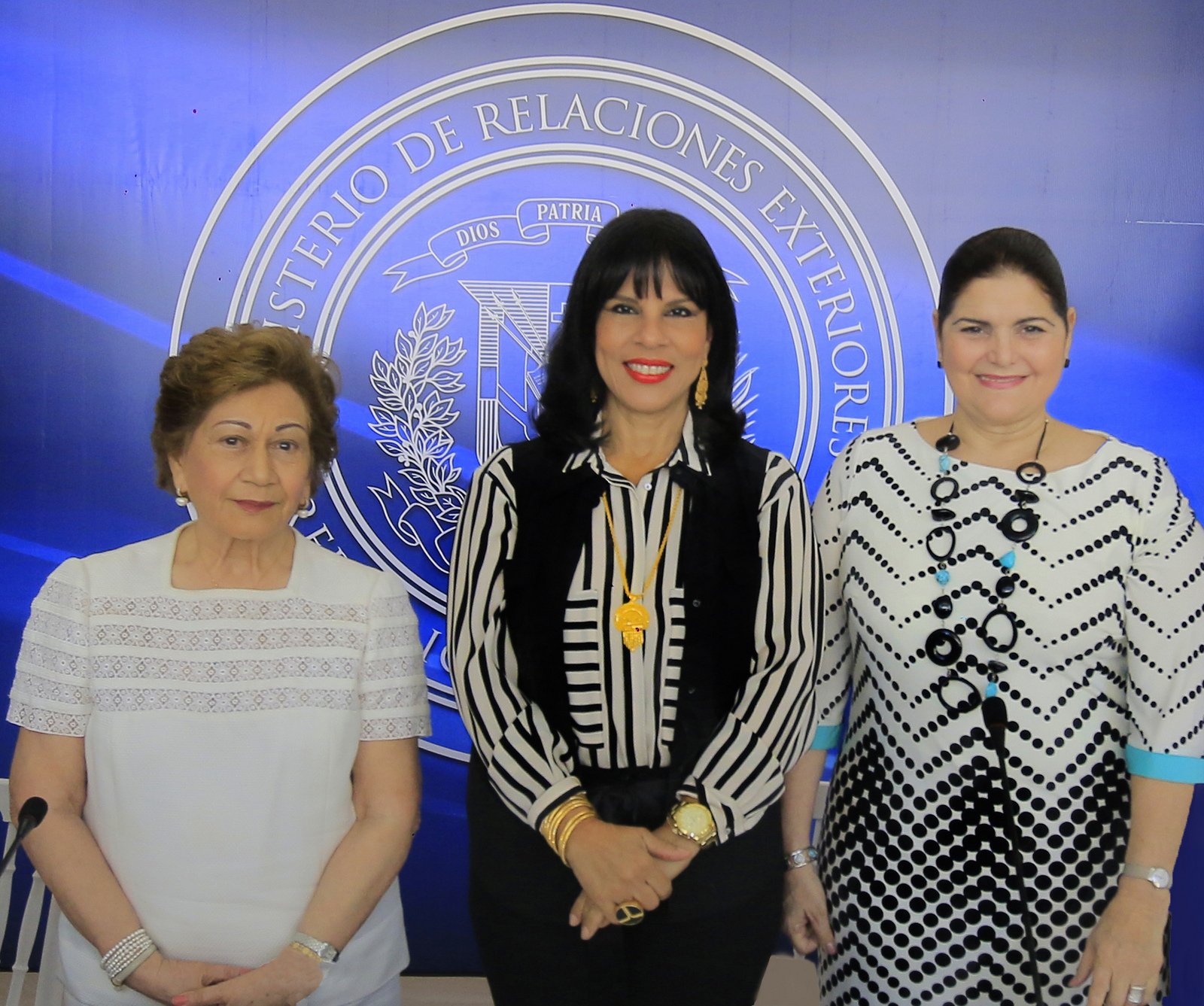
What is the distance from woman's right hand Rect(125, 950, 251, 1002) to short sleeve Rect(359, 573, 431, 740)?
0.37 meters

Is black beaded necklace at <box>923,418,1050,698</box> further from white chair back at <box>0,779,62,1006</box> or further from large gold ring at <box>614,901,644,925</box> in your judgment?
white chair back at <box>0,779,62,1006</box>

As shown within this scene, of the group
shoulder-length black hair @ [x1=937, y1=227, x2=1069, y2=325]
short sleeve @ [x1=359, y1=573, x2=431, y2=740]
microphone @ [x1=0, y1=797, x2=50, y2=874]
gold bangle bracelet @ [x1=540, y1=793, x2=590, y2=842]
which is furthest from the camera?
short sleeve @ [x1=359, y1=573, x2=431, y2=740]

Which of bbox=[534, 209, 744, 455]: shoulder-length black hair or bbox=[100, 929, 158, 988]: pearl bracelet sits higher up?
bbox=[534, 209, 744, 455]: shoulder-length black hair

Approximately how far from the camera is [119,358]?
2840 mm

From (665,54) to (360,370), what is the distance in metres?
1.13

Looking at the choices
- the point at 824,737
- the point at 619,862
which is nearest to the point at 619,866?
the point at 619,862

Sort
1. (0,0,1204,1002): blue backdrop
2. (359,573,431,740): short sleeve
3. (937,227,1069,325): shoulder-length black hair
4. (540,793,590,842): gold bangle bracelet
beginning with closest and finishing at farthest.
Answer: (540,793,590,842): gold bangle bracelet → (937,227,1069,325): shoulder-length black hair → (359,573,431,740): short sleeve → (0,0,1204,1002): blue backdrop

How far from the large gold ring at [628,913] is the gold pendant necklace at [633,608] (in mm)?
329

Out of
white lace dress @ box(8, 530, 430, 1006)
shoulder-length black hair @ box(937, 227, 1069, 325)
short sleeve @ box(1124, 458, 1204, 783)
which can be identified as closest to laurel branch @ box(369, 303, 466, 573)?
white lace dress @ box(8, 530, 430, 1006)

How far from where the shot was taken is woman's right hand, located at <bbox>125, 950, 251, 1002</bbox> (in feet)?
4.99

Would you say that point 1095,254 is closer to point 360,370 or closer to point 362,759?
point 360,370

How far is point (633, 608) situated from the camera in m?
1.50

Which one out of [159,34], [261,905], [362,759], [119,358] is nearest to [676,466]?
[362,759]

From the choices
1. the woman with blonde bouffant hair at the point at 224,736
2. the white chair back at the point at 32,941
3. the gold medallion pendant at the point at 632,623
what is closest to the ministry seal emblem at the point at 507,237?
the white chair back at the point at 32,941
